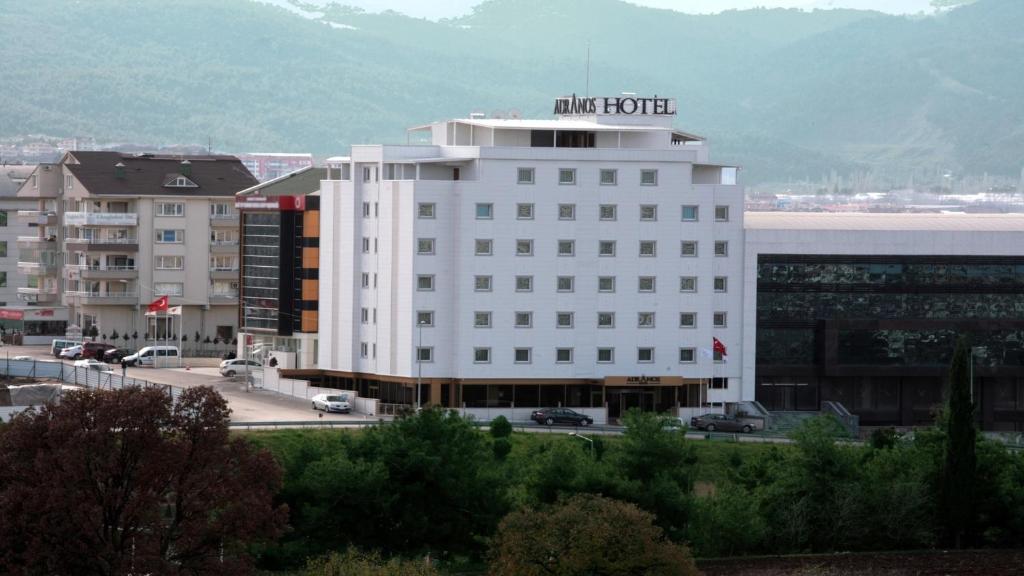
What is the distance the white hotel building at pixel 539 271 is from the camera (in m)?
98.6

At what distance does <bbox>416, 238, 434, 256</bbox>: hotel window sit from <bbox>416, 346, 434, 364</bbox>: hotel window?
4342 mm

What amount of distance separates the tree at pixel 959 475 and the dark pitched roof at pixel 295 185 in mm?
43938

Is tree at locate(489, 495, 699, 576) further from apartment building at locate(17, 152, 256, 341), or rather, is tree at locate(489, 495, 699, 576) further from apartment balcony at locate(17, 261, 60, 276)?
apartment balcony at locate(17, 261, 60, 276)

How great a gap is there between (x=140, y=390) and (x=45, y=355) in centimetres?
7095

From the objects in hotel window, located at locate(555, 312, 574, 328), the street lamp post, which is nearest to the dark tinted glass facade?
hotel window, located at locate(555, 312, 574, 328)

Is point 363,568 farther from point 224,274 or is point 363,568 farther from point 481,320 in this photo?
point 224,274

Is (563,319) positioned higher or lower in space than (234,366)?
higher

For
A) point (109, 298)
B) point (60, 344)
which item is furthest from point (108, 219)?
point (60, 344)

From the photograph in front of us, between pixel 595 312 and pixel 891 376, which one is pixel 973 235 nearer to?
pixel 891 376

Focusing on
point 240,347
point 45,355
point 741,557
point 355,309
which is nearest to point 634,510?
point 741,557

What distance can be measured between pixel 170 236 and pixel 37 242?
13.8 meters

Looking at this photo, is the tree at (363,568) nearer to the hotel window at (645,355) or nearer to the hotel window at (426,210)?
the hotel window at (426,210)

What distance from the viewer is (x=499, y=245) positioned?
324 feet

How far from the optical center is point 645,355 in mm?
101062
